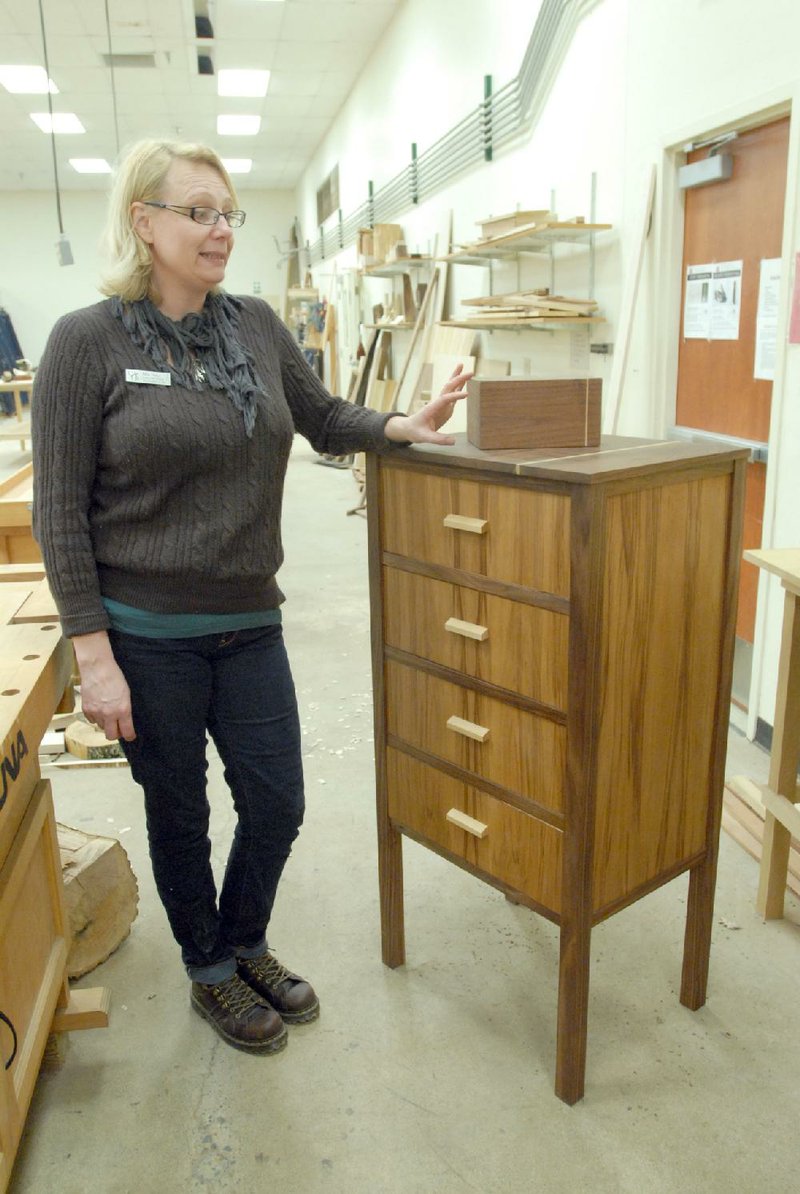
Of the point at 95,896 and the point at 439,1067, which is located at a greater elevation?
the point at 95,896

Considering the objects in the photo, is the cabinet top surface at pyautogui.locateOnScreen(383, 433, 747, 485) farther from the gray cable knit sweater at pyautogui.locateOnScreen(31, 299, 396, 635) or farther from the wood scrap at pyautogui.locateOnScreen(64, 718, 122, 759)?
the wood scrap at pyautogui.locateOnScreen(64, 718, 122, 759)

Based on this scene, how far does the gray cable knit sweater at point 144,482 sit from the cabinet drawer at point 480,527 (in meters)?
0.23

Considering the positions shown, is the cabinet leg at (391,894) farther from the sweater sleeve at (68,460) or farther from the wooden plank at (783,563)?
the wooden plank at (783,563)

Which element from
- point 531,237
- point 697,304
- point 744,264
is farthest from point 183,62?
point 744,264

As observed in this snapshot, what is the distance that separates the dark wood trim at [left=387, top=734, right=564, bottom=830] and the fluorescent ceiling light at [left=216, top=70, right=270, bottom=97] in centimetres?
878

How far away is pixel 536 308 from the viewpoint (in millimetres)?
4078

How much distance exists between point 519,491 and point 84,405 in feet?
2.23

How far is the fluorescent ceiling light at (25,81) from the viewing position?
8305mm

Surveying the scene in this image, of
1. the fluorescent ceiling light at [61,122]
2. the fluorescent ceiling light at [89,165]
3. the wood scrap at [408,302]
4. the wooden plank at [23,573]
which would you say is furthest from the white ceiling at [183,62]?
the wooden plank at [23,573]

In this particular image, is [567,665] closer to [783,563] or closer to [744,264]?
[783,563]

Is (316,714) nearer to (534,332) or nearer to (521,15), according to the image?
(534,332)

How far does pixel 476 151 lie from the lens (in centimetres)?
558

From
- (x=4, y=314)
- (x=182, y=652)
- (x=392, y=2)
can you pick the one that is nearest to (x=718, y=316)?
(x=182, y=652)

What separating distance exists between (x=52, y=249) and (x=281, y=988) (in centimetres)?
1589
